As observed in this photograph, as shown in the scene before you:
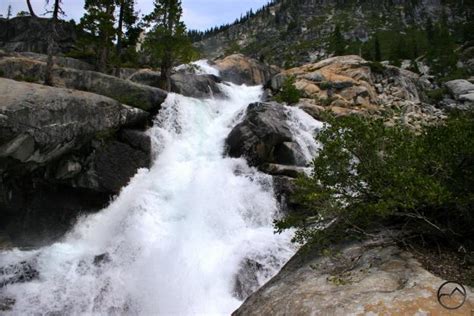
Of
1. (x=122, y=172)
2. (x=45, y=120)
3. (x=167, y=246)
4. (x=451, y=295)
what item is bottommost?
(x=167, y=246)

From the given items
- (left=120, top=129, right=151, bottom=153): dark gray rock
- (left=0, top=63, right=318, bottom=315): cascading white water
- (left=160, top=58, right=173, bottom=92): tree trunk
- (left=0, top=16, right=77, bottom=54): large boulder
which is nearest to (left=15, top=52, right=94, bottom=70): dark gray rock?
(left=160, top=58, right=173, bottom=92): tree trunk

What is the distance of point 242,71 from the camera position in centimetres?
5466

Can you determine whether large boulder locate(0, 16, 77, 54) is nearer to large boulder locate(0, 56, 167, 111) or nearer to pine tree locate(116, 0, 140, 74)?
pine tree locate(116, 0, 140, 74)

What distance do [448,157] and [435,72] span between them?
60211mm

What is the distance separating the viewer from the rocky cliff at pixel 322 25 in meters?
120

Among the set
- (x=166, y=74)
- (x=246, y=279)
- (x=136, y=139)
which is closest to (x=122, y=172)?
(x=136, y=139)

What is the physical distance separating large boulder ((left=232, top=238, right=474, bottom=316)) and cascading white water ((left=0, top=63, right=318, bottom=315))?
21.7 feet

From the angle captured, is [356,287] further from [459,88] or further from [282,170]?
[459,88]

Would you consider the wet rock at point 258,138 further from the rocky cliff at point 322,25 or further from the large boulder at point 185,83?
the rocky cliff at point 322,25

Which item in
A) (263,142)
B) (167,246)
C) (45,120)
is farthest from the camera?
(263,142)

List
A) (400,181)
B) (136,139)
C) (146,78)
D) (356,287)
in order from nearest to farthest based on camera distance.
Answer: (356,287) < (400,181) < (136,139) < (146,78)

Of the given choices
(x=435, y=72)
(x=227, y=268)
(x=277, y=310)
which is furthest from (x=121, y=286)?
(x=435, y=72)

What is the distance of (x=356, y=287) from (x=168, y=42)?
1129 inches

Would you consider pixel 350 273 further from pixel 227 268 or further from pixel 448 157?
pixel 227 268
